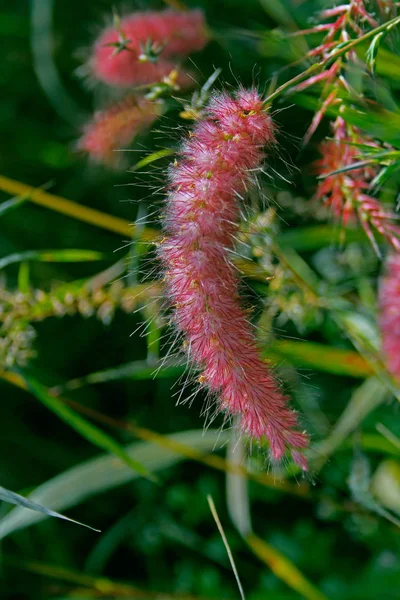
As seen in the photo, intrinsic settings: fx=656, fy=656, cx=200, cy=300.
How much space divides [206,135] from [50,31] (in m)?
1.74

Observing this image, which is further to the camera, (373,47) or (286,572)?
(286,572)

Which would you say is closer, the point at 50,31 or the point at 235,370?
the point at 235,370

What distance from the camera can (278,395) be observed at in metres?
0.71

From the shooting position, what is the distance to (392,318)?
1.25 meters

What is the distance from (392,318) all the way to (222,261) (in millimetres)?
686

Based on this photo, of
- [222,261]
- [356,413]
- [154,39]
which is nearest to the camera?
[222,261]

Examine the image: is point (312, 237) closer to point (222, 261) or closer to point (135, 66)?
point (135, 66)

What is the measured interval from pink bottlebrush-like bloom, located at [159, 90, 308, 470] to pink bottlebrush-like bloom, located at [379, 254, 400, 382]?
572 mm

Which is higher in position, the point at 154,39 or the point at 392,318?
the point at 154,39

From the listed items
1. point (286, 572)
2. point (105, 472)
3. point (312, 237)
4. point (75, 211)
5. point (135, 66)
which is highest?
point (135, 66)

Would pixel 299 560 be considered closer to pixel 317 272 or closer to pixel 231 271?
pixel 317 272

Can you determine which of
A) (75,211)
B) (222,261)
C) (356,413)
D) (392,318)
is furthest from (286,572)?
(222,261)

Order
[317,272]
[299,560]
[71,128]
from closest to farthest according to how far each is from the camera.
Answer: [299,560] < [317,272] < [71,128]

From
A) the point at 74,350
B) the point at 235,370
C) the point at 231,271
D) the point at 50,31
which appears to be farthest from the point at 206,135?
the point at 50,31
